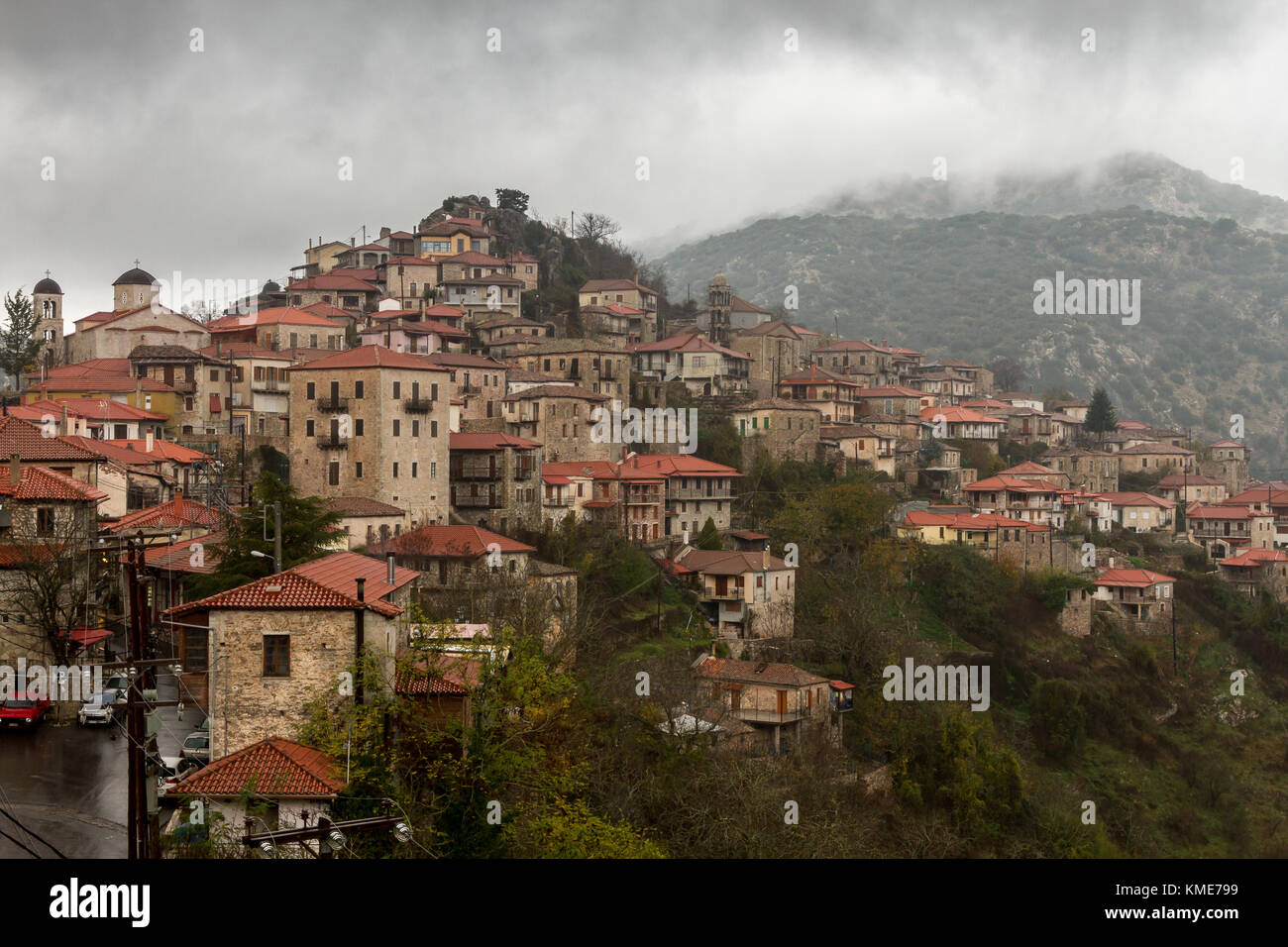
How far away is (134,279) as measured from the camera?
83688mm

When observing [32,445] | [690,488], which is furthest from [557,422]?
[32,445]

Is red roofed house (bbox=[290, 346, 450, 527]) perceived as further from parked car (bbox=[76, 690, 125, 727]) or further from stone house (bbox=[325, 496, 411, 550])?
parked car (bbox=[76, 690, 125, 727])

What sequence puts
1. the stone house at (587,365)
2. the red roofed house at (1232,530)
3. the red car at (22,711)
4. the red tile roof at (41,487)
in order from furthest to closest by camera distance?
the red roofed house at (1232,530)
the stone house at (587,365)
the red tile roof at (41,487)
the red car at (22,711)

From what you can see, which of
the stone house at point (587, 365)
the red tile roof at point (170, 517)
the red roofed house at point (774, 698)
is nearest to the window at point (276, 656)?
the red tile roof at point (170, 517)

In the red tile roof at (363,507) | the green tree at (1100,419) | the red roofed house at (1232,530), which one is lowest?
the red roofed house at (1232,530)

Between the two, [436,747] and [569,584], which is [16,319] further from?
[436,747]

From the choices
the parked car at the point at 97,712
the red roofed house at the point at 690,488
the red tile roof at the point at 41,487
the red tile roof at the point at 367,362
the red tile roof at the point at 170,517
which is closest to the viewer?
the parked car at the point at 97,712

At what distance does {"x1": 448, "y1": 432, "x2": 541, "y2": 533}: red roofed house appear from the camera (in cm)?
5222

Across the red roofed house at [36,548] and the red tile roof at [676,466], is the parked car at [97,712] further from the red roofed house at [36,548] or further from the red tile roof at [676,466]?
the red tile roof at [676,466]

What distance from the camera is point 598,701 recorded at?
33844 mm

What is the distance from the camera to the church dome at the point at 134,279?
83.6 m

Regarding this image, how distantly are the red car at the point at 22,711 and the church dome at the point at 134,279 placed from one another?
63.5m

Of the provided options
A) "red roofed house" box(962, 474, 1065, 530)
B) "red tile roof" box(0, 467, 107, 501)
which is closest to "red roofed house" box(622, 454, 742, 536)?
"red roofed house" box(962, 474, 1065, 530)

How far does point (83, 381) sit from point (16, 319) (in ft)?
78.5
